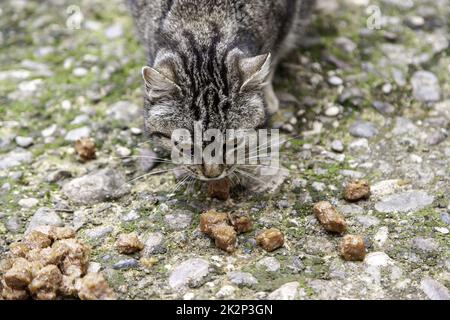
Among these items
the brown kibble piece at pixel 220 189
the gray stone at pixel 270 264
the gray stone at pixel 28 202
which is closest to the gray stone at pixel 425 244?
the gray stone at pixel 270 264

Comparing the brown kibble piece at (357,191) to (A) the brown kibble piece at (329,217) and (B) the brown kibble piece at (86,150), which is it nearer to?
(A) the brown kibble piece at (329,217)

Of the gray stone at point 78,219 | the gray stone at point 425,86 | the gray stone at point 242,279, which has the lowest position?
the gray stone at point 242,279

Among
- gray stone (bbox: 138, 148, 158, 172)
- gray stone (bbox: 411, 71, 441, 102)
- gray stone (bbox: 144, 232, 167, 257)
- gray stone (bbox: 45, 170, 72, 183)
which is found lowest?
gray stone (bbox: 144, 232, 167, 257)

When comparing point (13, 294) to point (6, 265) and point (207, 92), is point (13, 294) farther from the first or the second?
point (207, 92)

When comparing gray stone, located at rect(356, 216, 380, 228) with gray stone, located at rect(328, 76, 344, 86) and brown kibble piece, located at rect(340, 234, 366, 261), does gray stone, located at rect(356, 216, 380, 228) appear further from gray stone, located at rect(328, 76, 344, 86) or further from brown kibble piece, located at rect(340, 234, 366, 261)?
gray stone, located at rect(328, 76, 344, 86)

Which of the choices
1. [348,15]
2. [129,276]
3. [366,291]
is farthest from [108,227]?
[348,15]

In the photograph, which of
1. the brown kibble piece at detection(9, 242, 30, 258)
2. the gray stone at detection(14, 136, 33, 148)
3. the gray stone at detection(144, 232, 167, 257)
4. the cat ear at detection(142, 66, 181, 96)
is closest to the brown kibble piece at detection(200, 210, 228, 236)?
the gray stone at detection(144, 232, 167, 257)
